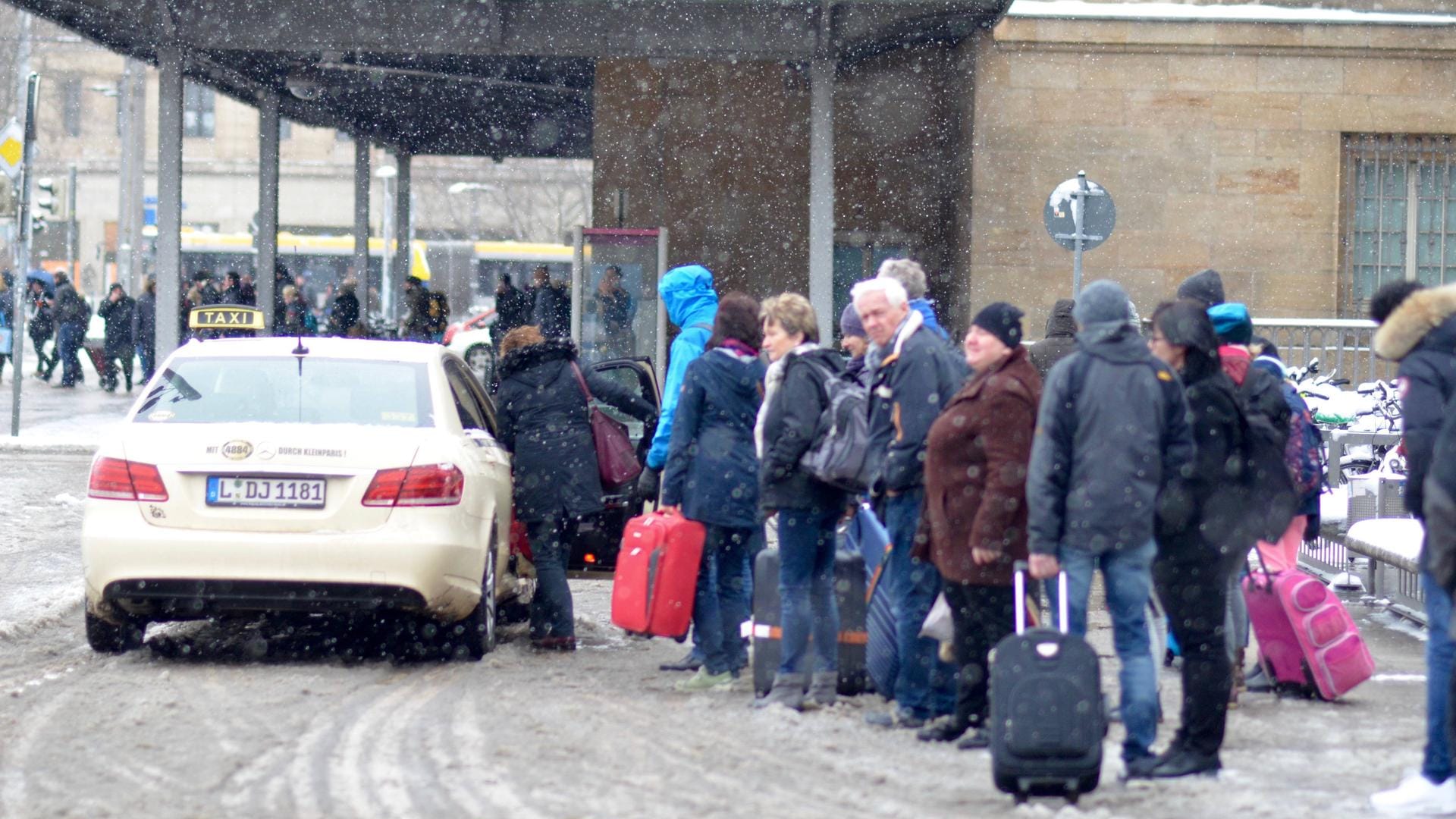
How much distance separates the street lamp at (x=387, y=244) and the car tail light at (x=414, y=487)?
3809 centimetres

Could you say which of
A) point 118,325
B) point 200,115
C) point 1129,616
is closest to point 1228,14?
point 1129,616

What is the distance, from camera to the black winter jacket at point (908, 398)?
6.73m

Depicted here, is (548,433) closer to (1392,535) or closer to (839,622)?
(839,622)

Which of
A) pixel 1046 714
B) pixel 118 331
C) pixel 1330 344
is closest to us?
pixel 1046 714

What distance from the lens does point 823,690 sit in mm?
7363

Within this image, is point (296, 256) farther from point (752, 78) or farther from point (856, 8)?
point (856, 8)

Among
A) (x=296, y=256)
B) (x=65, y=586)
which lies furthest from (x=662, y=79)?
(x=296, y=256)

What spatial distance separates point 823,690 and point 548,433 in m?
2.11

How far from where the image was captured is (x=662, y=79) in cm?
2341

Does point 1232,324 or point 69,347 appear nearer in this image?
point 1232,324

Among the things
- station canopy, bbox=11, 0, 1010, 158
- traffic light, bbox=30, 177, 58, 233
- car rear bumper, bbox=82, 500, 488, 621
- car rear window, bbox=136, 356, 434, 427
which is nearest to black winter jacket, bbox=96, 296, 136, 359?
traffic light, bbox=30, 177, 58, 233

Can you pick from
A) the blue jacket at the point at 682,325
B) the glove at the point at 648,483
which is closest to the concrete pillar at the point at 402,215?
the blue jacket at the point at 682,325

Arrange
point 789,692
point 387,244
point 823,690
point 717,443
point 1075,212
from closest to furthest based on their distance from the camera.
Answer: point 789,692, point 823,690, point 717,443, point 1075,212, point 387,244

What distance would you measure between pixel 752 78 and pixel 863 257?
2.73 metres
